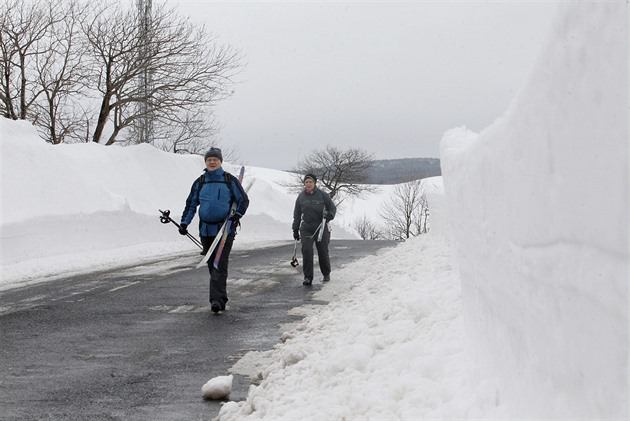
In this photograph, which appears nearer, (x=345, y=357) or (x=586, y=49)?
(x=586, y=49)

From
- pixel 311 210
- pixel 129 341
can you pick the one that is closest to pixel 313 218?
pixel 311 210

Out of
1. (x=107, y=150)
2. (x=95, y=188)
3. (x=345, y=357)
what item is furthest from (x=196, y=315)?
(x=107, y=150)

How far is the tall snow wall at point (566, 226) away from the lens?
1.93 metres

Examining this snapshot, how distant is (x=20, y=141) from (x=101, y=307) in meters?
13.6

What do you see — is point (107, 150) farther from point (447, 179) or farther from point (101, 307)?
point (447, 179)

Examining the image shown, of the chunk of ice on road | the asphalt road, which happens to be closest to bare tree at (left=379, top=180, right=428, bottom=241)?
the asphalt road

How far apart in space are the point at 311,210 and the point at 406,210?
92.5m

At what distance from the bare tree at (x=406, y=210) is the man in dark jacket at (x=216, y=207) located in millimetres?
92119

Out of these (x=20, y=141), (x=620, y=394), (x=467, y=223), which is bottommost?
(x=620, y=394)

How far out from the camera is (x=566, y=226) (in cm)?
223

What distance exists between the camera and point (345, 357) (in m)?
4.50

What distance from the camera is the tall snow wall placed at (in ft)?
6.33

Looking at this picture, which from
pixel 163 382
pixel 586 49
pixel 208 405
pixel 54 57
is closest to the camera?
pixel 586 49

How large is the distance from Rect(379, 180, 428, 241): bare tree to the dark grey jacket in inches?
3496
